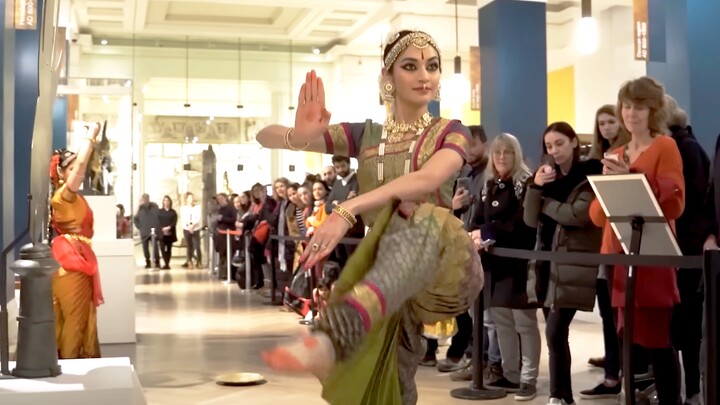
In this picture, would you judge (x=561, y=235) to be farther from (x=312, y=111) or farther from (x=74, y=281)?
(x=74, y=281)

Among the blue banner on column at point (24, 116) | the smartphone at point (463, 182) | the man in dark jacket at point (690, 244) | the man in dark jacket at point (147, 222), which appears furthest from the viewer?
the man in dark jacket at point (147, 222)

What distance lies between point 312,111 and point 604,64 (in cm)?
1424

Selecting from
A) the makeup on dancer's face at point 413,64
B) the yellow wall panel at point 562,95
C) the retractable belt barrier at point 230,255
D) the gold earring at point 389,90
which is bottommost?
the retractable belt barrier at point 230,255

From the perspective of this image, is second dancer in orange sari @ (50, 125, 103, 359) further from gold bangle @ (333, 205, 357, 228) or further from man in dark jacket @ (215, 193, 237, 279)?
man in dark jacket @ (215, 193, 237, 279)

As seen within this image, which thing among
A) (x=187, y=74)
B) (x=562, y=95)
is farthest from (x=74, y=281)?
(x=187, y=74)

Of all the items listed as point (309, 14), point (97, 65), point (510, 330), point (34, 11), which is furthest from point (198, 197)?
point (510, 330)

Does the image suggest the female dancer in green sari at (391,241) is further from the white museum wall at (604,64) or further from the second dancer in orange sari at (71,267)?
the white museum wall at (604,64)

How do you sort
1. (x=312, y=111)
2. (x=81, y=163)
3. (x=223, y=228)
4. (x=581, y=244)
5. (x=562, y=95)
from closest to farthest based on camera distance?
(x=312, y=111) → (x=581, y=244) → (x=81, y=163) → (x=223, y=228) → (x=562, y=95)

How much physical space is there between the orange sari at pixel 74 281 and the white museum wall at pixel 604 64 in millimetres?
11251

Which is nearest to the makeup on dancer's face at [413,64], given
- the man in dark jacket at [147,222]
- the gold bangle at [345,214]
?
the gold bangle at [345,214]

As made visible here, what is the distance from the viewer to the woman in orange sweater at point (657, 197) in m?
3.74

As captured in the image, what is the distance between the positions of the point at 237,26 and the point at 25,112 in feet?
27.5

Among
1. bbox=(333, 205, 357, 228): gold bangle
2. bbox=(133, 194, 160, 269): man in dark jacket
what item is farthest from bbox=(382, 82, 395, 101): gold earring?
bbox=(133, 194, 160, 269): man in dark jacket

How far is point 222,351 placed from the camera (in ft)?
22.7
